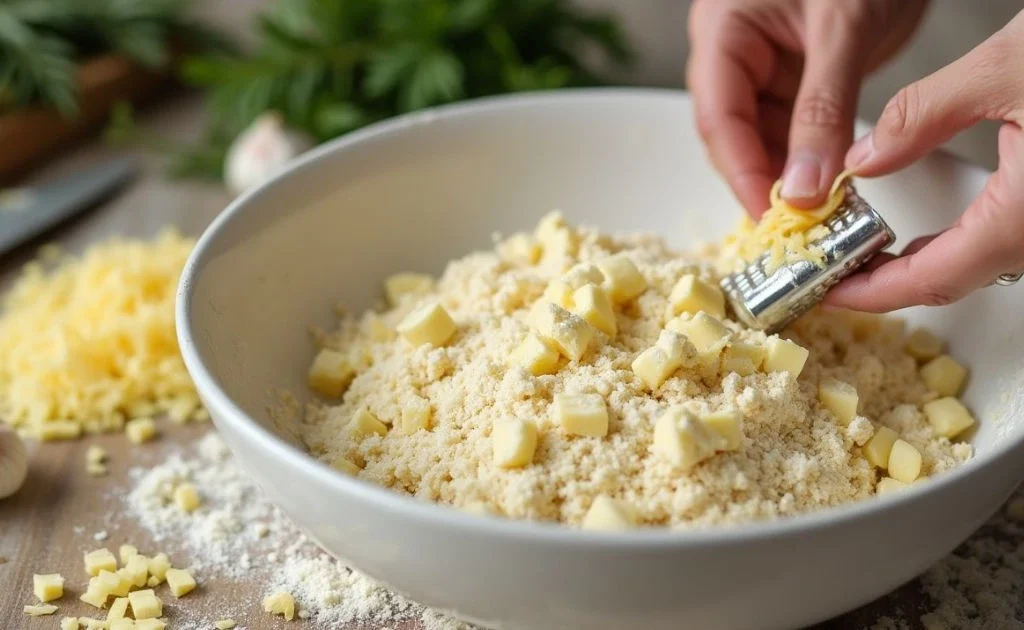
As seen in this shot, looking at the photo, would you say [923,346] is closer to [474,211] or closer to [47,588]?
[474,211]

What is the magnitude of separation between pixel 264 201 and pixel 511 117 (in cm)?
45

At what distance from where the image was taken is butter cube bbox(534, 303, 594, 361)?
41.9 inches

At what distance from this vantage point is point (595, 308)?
1108 millimetres

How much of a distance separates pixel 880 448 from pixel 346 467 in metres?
0.60

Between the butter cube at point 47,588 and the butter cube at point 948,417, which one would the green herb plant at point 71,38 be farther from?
the butter cube at point 948,417

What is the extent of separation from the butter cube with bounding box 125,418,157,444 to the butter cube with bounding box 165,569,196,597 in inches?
12.8

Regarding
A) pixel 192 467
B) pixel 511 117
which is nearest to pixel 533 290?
pixel 511 117

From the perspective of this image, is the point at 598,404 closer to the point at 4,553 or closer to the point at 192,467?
the point at 192,467

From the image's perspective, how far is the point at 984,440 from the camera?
112cm

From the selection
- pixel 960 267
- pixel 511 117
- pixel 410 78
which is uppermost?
pixel 960 267

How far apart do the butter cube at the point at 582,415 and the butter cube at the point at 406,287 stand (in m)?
0.47

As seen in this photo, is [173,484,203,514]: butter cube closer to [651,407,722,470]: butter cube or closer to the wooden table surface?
the wooden table surface

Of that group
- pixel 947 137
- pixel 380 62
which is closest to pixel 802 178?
pixel 947 137

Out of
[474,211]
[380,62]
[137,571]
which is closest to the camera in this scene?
[137,571]
